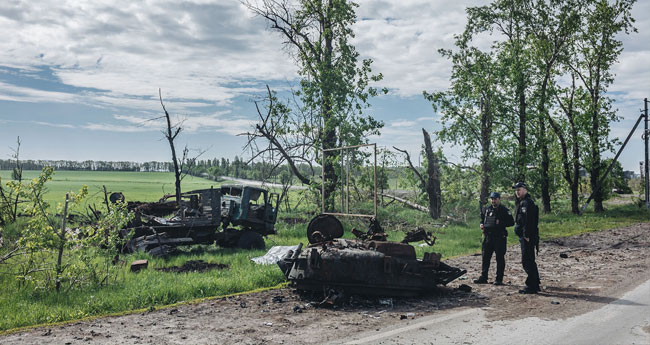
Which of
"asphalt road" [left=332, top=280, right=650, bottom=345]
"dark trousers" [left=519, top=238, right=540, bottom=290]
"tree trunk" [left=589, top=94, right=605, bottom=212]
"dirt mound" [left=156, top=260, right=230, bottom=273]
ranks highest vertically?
"tree trunk" [left=589, top=94, right=605, bottom=212]

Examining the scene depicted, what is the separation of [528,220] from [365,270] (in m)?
3.47

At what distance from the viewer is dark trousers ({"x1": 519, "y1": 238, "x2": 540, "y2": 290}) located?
30.7 feet

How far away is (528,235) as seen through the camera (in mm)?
9562

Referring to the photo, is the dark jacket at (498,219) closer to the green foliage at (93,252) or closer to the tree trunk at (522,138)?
the green foliage at (93,252)

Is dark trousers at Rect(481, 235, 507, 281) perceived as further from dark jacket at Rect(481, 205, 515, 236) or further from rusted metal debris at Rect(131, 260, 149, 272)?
rusted metal debris at Rect(131, 260, 149, 272)

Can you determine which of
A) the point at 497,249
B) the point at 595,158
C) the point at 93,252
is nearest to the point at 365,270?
the point at 497,249

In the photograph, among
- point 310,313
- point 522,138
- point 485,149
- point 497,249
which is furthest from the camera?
point 522,138

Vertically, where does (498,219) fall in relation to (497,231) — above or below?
above

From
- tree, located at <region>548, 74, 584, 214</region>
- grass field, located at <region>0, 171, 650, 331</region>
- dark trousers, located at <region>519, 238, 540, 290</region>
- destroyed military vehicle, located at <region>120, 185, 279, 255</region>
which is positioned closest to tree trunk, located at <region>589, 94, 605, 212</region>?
tree, located at <region>548, 74, 584, 214</region>

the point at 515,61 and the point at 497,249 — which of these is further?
the point at 515,61

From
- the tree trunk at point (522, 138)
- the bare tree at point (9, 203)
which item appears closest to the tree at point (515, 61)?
the tree trunk at point (522, 138)

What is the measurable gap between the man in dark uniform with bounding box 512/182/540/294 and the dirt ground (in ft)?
1.04

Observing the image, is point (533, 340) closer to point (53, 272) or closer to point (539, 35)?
point (53, 272)

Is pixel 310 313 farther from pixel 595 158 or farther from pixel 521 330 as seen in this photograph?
pixel 595 158
